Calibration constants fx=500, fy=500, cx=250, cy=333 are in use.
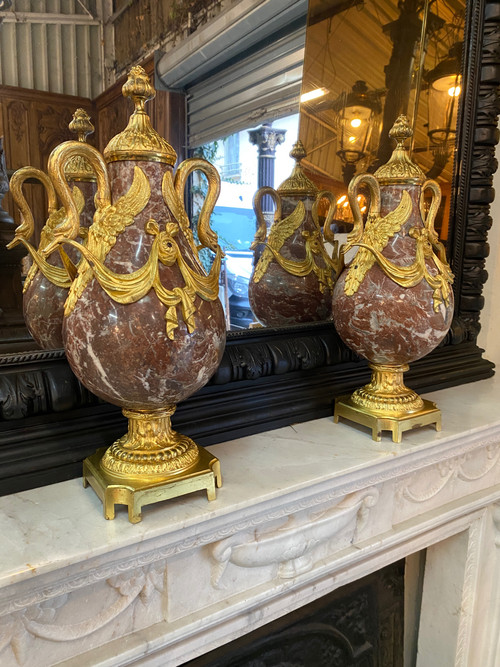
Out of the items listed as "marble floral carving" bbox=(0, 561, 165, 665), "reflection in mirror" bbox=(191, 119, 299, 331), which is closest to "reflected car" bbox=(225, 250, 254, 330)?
"reflection in mirror" bbox=(191, 119, 299, 331)

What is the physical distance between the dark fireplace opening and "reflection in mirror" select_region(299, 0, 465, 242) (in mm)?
872

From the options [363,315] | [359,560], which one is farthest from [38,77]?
[359,560]

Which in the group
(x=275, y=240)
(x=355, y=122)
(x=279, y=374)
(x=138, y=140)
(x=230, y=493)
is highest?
(x=355, y=122)

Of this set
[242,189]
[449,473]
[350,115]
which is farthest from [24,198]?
[449,473]

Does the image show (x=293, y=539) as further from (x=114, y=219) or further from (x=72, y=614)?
(x=114, y=219)

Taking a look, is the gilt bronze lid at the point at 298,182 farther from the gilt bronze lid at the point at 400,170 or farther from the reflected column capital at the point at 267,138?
the gilt bronze lid at the point at 400,170

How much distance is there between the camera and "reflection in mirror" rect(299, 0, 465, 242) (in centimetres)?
108

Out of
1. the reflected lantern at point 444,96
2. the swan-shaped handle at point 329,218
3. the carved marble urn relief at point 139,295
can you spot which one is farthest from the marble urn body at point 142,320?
the reflected lantern at point 444,96

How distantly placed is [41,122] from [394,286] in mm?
621

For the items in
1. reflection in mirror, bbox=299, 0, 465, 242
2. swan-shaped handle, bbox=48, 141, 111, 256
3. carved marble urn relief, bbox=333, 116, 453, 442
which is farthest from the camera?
reflection in mirror, bbox=299, 0, 465, 242

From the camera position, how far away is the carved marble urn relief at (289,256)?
1023 mm

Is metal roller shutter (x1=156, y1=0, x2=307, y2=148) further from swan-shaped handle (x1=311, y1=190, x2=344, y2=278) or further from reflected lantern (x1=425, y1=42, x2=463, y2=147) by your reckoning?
reflected lantern (x1=425, y1=42, x2=463, y2=147)

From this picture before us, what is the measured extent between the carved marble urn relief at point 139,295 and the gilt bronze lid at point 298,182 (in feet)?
1.27

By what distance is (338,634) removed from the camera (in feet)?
3.91
